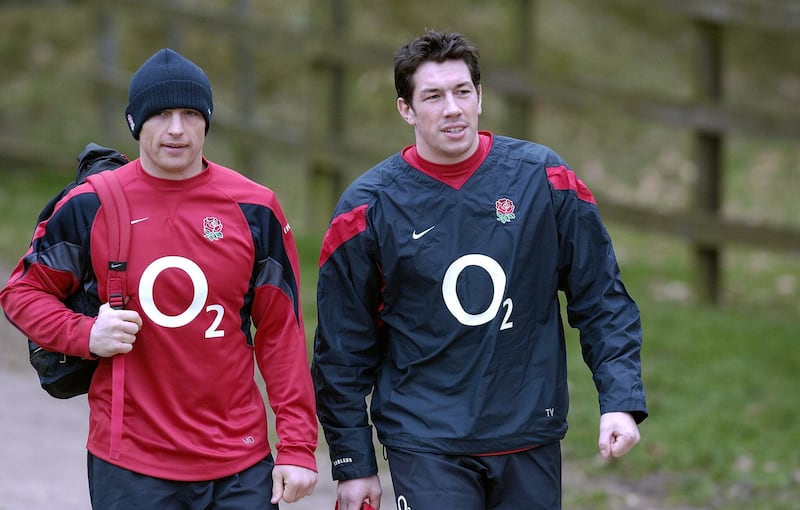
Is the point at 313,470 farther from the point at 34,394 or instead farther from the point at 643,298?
the point at 643,298

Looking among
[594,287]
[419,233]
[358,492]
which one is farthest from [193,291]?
[594,287]

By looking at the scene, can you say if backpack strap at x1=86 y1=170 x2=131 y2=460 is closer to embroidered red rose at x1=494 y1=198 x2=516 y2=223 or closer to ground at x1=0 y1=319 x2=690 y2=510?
embroidered red rose at x1=494 y1=198 x2=516 y2=223

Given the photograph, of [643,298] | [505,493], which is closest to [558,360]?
[505,493]

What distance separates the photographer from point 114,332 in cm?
336

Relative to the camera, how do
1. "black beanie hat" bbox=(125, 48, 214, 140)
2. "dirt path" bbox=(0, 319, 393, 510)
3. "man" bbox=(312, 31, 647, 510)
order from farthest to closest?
"dirt path" bbox=(0, 319, 393, 510) → "man" bbox=(312, 31, 647, 510) → "black beanie hat" bbox=(125, 48, 214, 140)

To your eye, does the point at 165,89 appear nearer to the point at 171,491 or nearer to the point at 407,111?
the point at 407,111

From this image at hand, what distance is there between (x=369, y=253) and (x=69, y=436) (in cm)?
341

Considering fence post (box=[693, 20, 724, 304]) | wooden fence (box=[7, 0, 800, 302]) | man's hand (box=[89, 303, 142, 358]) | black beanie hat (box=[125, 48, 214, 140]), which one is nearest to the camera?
man's hand (box=[89, 303, 142, 358])

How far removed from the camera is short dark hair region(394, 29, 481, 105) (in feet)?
12.1

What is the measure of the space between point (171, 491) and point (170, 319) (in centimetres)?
43

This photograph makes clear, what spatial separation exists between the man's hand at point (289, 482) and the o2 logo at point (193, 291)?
402mm

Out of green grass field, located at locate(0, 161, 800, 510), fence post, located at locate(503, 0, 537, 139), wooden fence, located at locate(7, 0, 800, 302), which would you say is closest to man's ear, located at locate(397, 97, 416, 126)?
green grass field, located at locate(0, 161, 800, 510)

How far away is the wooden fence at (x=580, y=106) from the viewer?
323 inches

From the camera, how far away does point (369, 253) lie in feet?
12.1
